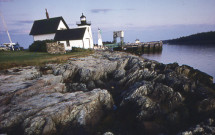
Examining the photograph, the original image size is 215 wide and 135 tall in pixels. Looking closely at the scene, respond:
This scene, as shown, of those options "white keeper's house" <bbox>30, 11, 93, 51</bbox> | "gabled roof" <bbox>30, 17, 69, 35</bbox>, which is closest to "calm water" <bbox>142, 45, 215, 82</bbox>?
"white keeper's house" <bbox>30, 11, 93, 51</bbox>

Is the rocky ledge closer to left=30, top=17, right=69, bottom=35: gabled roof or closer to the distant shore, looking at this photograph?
left=30, top=17, right=69, bottom=35: gabled roof

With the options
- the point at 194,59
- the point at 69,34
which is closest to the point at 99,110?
the point at 69,34

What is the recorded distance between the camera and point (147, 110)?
22.7ft

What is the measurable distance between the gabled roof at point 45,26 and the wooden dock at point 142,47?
24656 millimetres

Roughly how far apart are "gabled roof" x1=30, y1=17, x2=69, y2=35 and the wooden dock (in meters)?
24.7

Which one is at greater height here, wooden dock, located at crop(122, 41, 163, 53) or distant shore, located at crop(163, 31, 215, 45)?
distant shore, located at crop(163, 31, 215, 45)

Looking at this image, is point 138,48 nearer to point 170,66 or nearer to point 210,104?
point 170,66

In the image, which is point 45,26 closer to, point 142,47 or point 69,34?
point 69,34

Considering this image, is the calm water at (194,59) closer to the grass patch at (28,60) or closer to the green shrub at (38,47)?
the grass patch at (28,60)

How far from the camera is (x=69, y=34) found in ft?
110

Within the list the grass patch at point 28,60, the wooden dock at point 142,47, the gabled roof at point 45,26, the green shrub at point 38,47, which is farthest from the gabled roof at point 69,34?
the wooden dock at point 142,47

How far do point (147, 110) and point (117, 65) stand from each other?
370 inches

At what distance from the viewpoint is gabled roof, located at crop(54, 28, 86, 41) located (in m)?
32.6

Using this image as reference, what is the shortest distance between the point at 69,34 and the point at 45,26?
30.3ft
